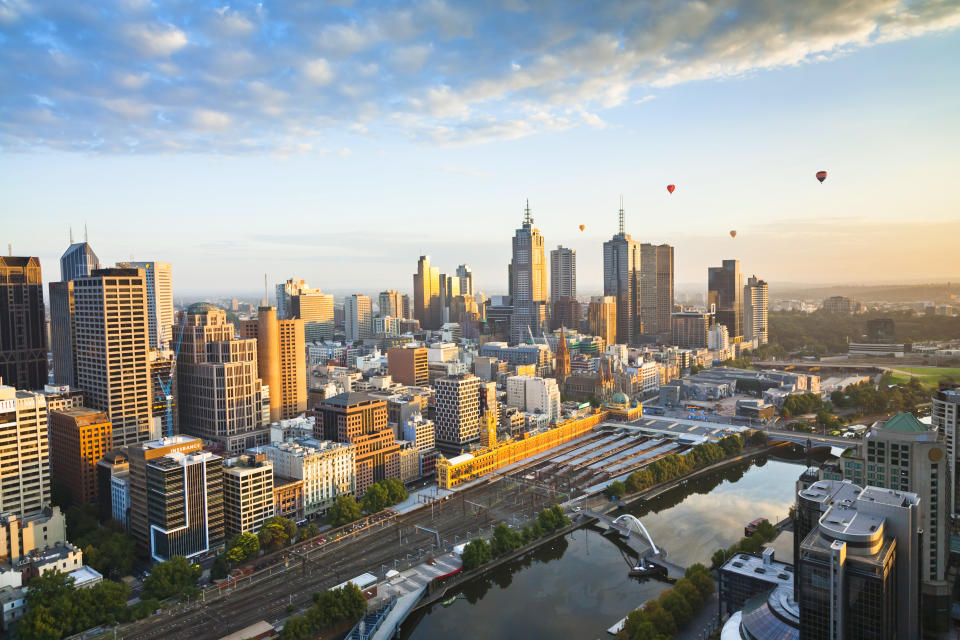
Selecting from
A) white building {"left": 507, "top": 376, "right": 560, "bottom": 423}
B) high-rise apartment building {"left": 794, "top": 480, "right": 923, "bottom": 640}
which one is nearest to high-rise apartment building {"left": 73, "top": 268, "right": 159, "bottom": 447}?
white building {"left": 507, "top": 376, "right": 560, "bottom": 423}

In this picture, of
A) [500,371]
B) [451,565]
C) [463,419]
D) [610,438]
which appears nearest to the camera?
[451,565]

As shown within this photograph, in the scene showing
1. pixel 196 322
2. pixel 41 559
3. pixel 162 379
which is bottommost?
pixel 41 559

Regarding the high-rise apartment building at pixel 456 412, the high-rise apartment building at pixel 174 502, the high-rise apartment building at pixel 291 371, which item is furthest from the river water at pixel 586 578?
the high-rise apartment building at pixel 291 371

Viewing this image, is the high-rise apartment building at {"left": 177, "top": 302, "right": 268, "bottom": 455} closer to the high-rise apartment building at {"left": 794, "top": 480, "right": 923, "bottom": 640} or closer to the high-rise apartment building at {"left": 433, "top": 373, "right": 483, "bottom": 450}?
the high-rise apartment building at {"left": 433, "top": 373, "right": 483, "bottom": 450}

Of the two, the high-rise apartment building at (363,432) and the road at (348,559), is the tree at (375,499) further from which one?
the high-rise apartment building at (363,432)

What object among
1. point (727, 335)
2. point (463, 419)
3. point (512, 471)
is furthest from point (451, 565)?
point (727, 335)

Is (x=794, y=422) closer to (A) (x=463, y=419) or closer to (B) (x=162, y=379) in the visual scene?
(A) (x=463, y=419)

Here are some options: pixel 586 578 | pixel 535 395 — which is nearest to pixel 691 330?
pixel 535 395
